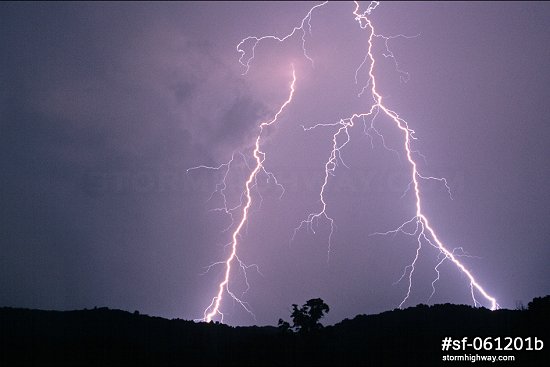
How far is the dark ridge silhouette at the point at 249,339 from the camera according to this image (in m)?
11.7

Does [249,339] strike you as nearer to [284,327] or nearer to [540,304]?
[284,327]

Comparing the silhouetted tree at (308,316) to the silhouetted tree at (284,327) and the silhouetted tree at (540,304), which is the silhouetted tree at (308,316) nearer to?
the silhouetted tree at (284,327)

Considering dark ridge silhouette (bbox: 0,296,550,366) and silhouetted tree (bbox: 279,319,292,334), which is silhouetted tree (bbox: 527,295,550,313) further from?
silhouetted tree (bbox: 279,319,292,334)

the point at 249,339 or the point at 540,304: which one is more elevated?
the point at 540,304

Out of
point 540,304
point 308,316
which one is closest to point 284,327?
point 308,316

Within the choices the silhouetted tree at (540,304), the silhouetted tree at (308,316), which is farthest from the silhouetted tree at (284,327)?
the silhouetted tree at (540,304)

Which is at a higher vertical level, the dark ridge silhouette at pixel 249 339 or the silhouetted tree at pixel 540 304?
the silhouetted tree at pixel 540 304

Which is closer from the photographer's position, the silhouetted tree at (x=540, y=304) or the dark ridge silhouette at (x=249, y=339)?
the dark ridge silhouette at (x=249, y=339)

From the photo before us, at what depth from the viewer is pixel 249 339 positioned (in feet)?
47.0

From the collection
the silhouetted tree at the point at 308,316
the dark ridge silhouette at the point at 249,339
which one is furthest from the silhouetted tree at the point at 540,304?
the silhouetted tree at the point at 308,316

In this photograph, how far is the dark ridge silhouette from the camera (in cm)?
1173

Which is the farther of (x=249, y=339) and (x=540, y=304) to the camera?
(x=540, y=304)

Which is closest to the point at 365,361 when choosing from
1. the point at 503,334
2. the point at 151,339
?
the point at 503,334

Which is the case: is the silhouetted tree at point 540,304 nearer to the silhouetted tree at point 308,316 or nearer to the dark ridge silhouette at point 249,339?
the dark ridge silhouette at point 249,339
